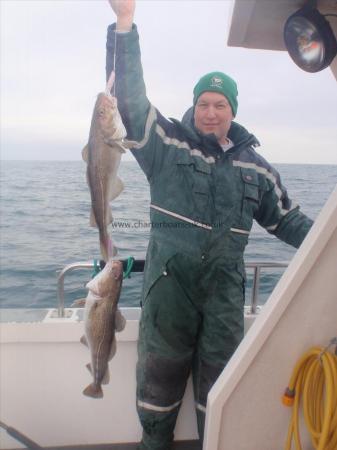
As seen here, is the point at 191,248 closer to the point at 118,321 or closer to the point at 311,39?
the point at 118,321

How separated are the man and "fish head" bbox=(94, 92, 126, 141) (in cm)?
56

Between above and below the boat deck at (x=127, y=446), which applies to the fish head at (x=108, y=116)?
above

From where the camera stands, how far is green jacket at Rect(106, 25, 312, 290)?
2.29m

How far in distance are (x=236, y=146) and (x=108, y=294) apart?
116 cm

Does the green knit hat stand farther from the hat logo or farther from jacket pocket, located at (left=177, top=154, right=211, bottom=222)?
jacket pocket, located at (left=177, top=154, right=211, bottom=222)


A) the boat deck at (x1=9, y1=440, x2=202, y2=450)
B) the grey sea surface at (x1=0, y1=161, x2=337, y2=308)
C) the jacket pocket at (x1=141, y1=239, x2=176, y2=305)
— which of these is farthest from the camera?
the grey sea surface at (x1=0, y1=161, x2=337, y2=308)

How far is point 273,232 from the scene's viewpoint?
2.81 metres

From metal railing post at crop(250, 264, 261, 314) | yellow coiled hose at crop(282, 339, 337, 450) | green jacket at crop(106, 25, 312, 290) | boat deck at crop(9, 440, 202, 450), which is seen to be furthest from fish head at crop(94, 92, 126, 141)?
boat deck at crop(9, 440, 202, 450)

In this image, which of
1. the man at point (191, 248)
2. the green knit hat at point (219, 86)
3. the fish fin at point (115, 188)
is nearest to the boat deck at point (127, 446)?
the man at point (191, 248)

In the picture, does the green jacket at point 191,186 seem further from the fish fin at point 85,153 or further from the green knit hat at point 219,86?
the fish fin at point 85,153

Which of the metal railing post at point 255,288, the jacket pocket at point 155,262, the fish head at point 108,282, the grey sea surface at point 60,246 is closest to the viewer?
the fish head at point 108,282

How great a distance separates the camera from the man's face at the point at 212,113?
247 cm

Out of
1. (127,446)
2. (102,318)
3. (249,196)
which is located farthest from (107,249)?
(127,446)

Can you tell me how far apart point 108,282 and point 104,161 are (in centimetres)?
63
